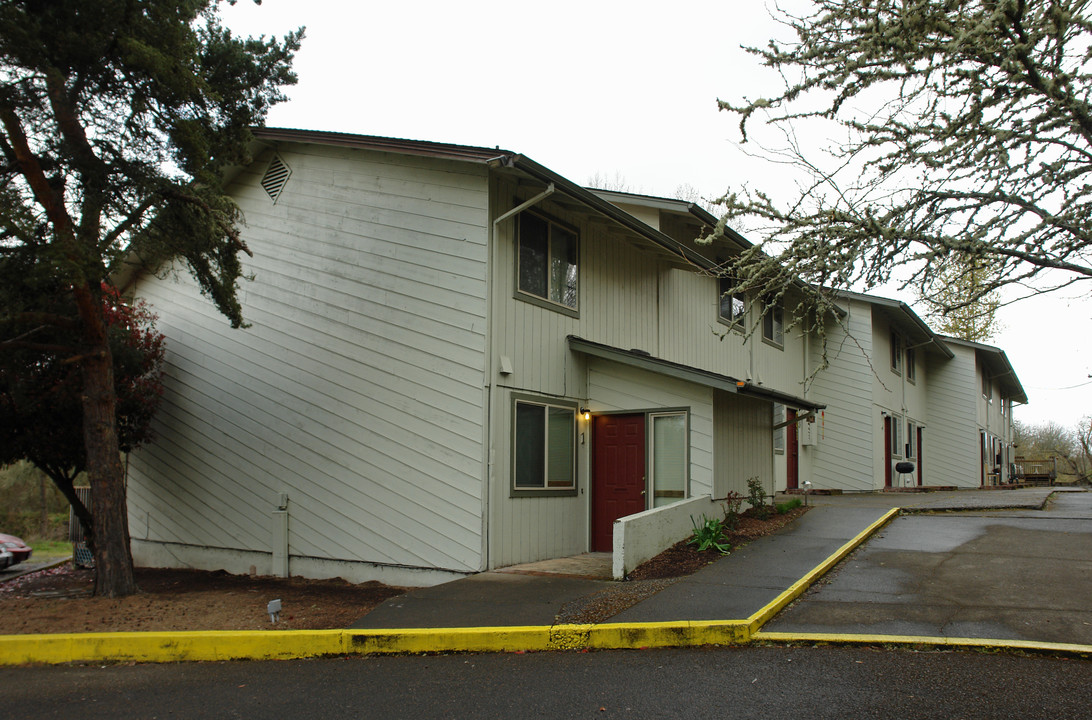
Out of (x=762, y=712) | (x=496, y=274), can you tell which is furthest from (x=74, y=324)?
(x=762, y=712)

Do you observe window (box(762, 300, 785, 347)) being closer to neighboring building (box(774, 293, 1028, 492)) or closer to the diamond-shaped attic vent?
neighboring building (box(774, 293, 1028, 492))

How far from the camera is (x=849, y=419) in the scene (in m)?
21.5

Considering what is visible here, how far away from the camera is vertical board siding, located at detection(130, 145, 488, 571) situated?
10.7 metres

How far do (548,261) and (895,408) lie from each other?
16.4 m

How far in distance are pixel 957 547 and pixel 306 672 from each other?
8.45 meters

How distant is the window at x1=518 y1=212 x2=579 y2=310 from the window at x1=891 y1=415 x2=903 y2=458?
50.5 ft

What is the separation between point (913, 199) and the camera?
4949 mm

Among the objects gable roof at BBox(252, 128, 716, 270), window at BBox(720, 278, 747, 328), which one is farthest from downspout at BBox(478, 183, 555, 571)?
window at BBox(720, 278, 747, 328)

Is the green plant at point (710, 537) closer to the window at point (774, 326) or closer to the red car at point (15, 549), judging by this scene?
the window at point (774, 326)

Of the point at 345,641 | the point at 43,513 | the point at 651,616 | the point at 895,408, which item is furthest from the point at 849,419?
the point at 43,513

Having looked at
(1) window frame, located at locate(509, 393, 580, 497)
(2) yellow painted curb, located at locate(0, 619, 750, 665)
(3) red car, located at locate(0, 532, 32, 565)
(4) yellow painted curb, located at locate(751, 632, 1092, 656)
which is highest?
→ (1) window frame, located at locate(509, 393, 580, 497)

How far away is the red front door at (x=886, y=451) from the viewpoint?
898 inches

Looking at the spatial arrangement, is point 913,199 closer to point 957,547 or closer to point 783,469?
point 957,547

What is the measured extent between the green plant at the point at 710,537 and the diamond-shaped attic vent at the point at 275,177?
8671 millimetres
